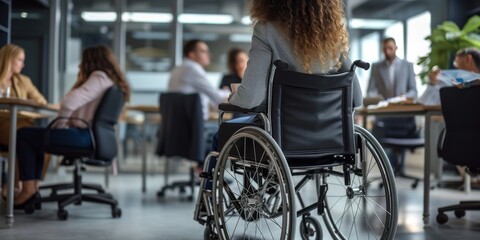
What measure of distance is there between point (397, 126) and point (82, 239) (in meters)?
3.45

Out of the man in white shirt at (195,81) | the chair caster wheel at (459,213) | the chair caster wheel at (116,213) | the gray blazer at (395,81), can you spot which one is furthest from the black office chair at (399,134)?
the chair caster wheel at (116,213)

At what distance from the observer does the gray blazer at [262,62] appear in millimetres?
2234

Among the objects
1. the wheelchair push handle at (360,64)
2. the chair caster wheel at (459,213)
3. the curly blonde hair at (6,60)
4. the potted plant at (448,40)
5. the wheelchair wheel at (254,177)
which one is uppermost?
the potted plant at (448,40)

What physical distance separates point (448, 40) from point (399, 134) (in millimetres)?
1253

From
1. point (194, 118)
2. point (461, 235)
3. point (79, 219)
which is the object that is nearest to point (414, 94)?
point (194, 118)

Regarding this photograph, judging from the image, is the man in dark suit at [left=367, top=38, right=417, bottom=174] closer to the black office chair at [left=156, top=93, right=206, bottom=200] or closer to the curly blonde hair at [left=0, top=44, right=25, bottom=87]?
the black office chair at [left=156, top=93, right=206, bottom=200]

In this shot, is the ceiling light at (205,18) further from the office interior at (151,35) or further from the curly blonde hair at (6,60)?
the curly blonde hair at (6,60)

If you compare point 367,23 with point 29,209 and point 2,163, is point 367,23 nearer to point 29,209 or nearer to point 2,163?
point 2,163

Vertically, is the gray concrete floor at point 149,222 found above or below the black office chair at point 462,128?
below

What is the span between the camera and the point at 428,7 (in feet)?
24.9

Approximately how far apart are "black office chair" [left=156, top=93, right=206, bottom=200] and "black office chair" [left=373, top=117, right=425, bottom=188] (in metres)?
1.83

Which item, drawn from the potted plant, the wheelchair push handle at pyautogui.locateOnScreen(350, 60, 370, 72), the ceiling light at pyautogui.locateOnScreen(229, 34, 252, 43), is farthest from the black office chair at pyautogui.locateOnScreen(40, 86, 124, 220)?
Answer: the ceiling light at pyautogui.locateOnScreen(229, 34, 252, 43)

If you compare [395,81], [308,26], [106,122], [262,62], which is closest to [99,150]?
[106,122]

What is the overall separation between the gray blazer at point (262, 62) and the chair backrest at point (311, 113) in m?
0.09
